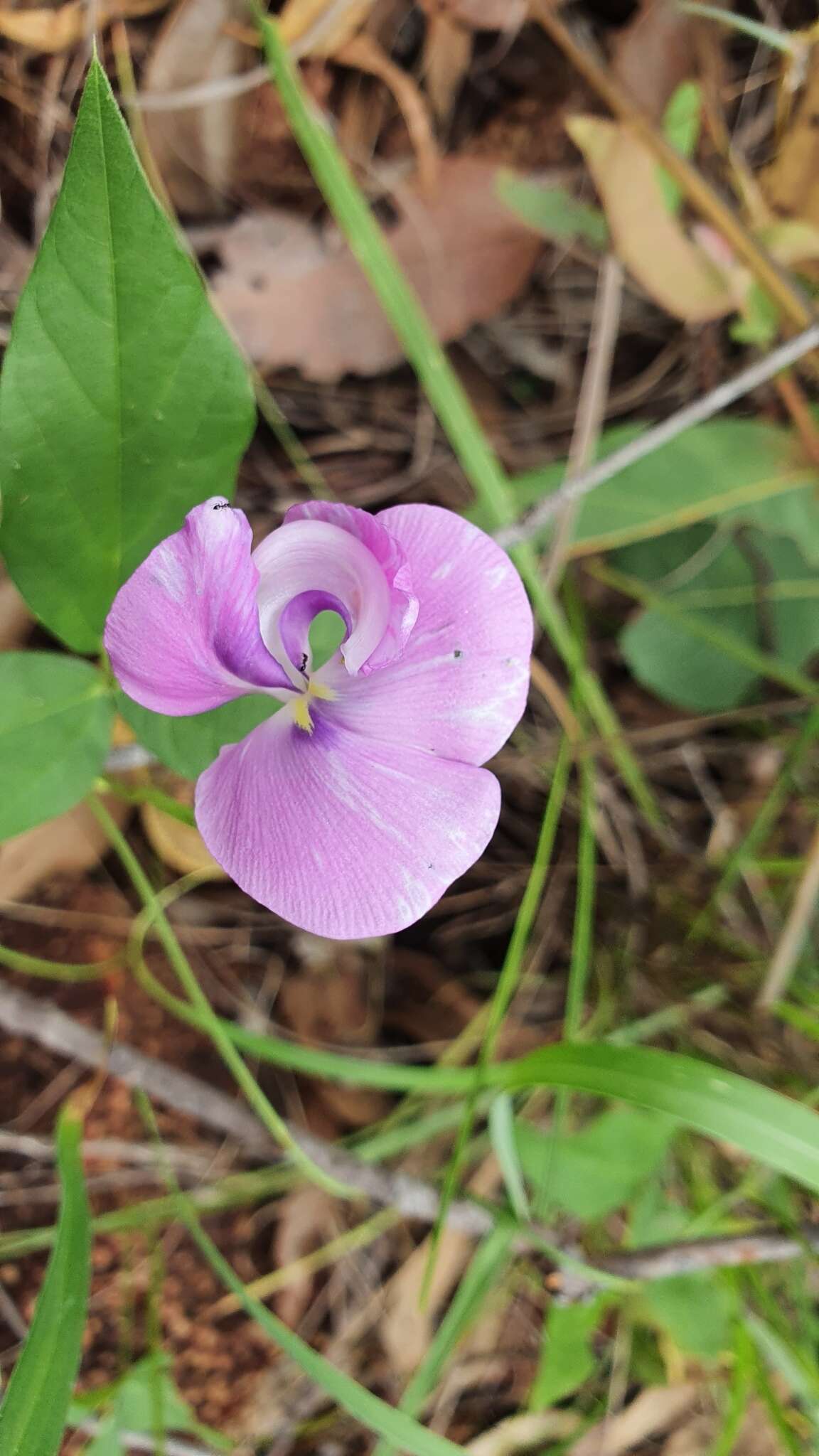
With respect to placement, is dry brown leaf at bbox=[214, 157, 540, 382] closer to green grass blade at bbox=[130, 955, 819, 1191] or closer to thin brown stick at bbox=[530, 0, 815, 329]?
thin brown stick at bbox=[530, 0, 815, 329]

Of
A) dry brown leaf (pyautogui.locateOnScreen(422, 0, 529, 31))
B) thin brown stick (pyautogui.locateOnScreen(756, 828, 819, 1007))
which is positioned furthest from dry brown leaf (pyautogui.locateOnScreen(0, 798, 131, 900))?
dry brown leaf (pyautogui.locateOnScreen(422, 0, 529, 31))

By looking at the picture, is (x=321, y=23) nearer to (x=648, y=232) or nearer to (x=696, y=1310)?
(x=648, y=232)

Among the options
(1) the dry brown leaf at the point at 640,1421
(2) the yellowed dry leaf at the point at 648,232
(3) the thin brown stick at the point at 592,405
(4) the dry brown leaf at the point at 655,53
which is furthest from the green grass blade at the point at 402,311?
(1) the dry brown leaf at the point at 640,1421

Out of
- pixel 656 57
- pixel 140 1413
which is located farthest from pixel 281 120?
pixel 140 1413

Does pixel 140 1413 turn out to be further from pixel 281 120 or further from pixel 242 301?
pixel 281 120

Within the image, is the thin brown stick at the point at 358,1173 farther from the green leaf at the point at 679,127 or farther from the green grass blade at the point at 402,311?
the green leaf at the point at 679,127

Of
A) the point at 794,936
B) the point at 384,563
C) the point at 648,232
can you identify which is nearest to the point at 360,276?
the point at 648,232
